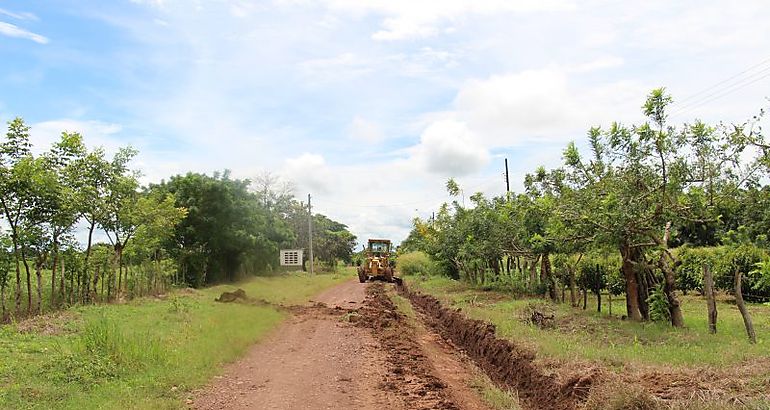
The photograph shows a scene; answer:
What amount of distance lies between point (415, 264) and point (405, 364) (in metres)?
35.7

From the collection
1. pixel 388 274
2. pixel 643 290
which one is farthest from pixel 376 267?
pixel 643 290

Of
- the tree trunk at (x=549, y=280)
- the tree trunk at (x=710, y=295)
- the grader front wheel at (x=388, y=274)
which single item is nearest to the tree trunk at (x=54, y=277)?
the tree trunk at (x=549, y=280)

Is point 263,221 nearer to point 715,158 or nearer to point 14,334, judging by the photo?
point 14,334

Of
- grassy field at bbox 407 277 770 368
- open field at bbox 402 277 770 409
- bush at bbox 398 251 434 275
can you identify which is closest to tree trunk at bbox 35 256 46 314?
open field at bbox 402 277 770 409

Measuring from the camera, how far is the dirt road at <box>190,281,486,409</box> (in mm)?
8461

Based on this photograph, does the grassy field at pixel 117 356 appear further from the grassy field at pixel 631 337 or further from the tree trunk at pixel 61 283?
the grassy field at pixel 631 337

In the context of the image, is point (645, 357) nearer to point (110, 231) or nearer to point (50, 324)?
point (50, 324)

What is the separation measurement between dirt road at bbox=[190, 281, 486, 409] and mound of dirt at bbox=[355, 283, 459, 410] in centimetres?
1

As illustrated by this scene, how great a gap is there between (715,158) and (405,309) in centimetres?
1328

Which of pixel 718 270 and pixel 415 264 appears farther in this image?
pixel 415 264

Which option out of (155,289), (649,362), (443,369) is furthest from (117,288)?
(649,362)

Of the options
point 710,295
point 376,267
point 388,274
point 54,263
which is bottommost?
point 388,274

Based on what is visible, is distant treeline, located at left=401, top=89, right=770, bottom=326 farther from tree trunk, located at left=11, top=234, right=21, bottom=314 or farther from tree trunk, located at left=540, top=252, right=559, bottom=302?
tree trunk, located at left=11, top=234, right=21, bottom=314

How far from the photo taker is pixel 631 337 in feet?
37.3
